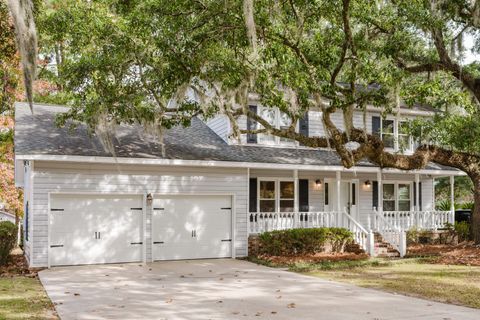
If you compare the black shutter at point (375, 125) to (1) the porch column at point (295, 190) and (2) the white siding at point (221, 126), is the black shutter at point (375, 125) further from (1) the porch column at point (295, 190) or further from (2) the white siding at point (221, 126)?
(2) the white siding at point (221, 126)

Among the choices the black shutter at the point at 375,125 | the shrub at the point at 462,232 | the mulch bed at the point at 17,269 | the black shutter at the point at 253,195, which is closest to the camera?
the mulch bed at the point at 17,269

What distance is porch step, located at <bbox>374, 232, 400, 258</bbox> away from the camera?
49.0 ft

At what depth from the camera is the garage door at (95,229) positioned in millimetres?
12461

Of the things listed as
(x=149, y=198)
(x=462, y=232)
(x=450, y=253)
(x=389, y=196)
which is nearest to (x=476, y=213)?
(x=462, y=232)

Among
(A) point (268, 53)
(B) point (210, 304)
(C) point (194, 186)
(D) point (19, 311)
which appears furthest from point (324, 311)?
(C) point (194, 186)

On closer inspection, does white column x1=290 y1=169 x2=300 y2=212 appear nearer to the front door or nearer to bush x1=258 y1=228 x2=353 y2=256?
bush x1=258 y1=228 x2=353 y2=256

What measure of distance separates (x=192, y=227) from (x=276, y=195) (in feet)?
12.0

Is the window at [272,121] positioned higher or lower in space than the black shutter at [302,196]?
higher

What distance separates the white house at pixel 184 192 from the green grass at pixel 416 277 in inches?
82.3

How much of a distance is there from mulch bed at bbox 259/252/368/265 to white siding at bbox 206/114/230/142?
14.8 ft

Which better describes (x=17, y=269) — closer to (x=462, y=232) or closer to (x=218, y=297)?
(x=218, y=297)

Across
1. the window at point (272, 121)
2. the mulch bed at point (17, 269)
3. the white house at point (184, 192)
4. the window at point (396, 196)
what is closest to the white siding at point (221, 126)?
the white house at point (184, 192)

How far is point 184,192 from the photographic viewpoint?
1392 cm

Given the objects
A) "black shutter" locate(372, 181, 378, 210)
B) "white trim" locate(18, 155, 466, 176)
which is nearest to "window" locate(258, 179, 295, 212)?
"white trim" locate(18, 155, 466, 176)
